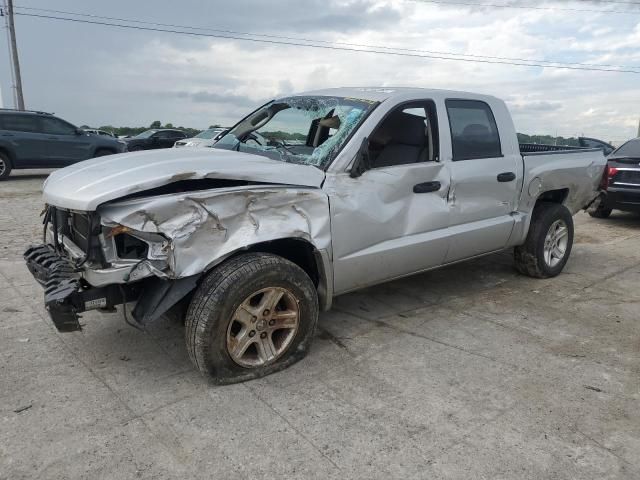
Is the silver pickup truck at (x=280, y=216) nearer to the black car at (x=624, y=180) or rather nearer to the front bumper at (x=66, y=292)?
the front bumper at (x=66, y=292)

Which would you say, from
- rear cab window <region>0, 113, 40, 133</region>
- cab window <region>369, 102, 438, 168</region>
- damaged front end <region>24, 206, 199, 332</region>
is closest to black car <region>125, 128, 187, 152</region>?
rear cab window <region>0, 113, 40, 133</region>

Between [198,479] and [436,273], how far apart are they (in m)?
3.84

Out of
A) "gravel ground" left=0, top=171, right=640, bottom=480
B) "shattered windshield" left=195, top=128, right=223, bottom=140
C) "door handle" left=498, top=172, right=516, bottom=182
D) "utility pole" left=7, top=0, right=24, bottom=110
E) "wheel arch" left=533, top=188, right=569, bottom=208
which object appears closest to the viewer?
"gravel ground" left=0, top=171, right=640, bottom=480

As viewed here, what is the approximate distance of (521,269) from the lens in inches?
220

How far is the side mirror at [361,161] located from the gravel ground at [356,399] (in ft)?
4.15

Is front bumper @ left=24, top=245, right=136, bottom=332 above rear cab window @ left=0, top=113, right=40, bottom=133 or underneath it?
underneath

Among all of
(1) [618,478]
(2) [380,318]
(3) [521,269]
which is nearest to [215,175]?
(2) [380,318]

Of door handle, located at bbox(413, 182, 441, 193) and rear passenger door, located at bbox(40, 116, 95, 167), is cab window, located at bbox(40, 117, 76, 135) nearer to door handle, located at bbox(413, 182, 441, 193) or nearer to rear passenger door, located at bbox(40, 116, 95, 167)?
rear passenger door, located at bbox(40, 116, 95, 167)

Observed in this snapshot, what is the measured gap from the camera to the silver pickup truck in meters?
2.90

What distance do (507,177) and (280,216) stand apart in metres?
2.51

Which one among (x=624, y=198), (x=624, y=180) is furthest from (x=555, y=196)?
(x=624, y=180)

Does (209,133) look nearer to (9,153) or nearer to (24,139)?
(24,139)

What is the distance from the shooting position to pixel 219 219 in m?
3.01

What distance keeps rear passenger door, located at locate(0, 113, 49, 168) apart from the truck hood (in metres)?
11.1
